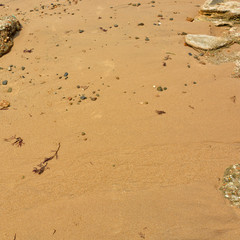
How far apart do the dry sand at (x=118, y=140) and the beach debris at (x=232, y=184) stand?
0.07 metres

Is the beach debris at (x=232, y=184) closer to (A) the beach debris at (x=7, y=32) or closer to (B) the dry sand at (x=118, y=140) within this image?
(B) the dry sand at (x=118, y=140)

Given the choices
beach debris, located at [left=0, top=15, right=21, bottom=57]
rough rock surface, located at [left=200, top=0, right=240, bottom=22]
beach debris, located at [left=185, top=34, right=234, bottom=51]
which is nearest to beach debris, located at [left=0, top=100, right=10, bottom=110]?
beach debris, located at [left=0, top=15, right=21, bottom=57]

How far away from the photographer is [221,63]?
444cm

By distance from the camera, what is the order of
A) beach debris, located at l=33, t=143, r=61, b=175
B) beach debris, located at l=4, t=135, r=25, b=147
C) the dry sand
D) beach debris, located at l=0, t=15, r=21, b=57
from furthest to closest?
beach debris, located at l=0, t=15, r=21, b=57 < beach debris, located at l=4, t=135, r=25, b=147 < beach debris, located at l=33, t=143, r=61, b=175 < the dry sand

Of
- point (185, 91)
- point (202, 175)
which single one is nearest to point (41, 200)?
point (202, 175)

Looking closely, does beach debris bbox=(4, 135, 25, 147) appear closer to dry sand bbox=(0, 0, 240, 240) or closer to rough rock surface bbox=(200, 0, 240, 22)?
dry sand bbox=(0, 0, 240, 240)

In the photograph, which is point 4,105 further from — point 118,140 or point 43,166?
point 118,140

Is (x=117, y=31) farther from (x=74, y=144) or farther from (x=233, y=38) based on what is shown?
(x=74, y=144)

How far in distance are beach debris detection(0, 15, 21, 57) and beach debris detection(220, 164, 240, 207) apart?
4944 mm

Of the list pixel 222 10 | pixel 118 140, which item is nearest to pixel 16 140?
pixel 118 140

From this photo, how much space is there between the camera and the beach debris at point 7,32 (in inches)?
202

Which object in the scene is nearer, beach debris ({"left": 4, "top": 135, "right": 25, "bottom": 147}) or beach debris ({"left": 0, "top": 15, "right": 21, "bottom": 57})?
beach debris ({"left": 4, "top": 135, "right": 25, "bottom": 147})

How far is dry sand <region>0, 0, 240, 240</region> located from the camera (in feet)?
7.97

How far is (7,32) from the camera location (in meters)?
5.39
